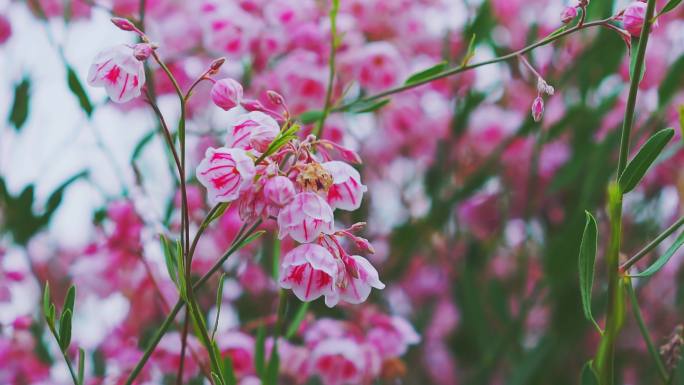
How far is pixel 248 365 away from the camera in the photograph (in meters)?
1.19

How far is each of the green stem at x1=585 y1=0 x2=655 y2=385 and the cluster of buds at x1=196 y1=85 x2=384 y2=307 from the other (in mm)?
198

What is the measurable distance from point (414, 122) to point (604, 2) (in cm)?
43

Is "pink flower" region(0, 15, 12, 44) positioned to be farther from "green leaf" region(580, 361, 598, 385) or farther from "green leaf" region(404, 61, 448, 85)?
"green leaf" region(580, 361, 598, 385)

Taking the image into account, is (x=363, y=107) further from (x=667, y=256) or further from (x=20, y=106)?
(x=20, y=106)

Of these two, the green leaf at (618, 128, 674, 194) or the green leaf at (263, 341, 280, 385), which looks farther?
the green leaf at (263, 341, 280, 385)

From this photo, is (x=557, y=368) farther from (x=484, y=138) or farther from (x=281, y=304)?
(x=281, y=304)

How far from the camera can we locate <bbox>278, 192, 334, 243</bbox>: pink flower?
0.63 metres

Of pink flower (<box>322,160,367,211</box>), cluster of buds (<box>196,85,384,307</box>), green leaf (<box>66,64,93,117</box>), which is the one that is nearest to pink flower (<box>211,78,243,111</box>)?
cluster of buds (<box>196,85,384,307</box>)

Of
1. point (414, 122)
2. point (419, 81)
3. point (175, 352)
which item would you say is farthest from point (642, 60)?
point (414, 122)

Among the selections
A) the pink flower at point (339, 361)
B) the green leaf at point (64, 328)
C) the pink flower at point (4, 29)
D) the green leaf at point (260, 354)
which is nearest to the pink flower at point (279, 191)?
the green leaf at point (64, 328)

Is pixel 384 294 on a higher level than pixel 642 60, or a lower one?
higher

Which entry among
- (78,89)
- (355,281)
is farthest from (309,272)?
(78,89)

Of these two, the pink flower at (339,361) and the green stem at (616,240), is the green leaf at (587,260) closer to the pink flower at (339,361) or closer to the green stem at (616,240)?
the green stem at (616,240)

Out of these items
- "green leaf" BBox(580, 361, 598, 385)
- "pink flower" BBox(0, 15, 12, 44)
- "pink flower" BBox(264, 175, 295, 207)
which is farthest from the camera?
"pink flower" BBox(0, 15, 12, 44)
